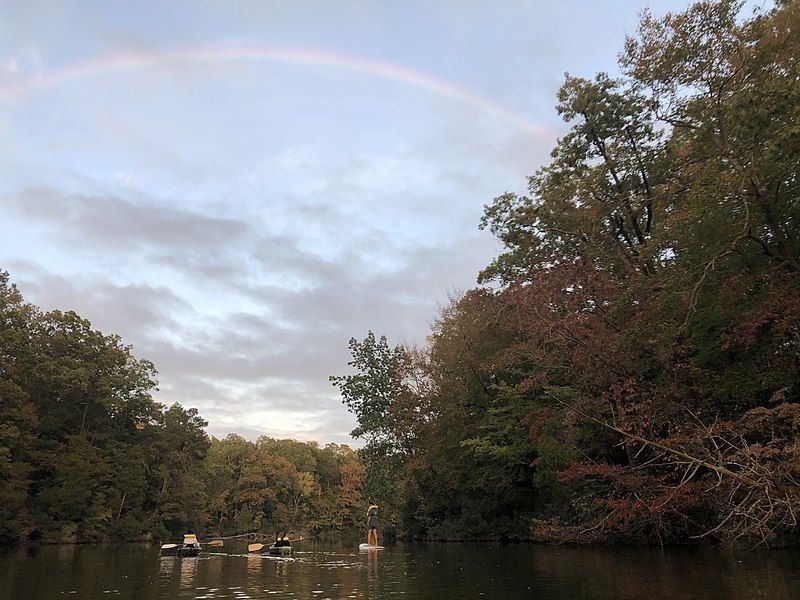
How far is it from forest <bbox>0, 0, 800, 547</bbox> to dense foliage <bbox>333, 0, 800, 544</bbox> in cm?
11

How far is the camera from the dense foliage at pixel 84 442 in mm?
52562

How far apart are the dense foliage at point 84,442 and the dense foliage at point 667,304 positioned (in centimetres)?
3845

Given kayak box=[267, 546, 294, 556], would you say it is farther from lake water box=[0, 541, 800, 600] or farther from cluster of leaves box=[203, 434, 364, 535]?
cluster of leaves box=[203, 434, 364, 535]

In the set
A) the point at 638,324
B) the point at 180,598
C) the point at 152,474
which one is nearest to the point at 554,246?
the point at 638,324

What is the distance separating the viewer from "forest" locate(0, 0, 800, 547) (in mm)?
18672

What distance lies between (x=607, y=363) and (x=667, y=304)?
15.1 feet

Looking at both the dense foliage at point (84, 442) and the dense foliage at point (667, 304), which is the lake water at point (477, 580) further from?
the dense foliage at point (84, 442)

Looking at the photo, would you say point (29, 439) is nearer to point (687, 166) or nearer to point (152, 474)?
point (152, 474)

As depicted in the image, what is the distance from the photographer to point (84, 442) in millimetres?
59938

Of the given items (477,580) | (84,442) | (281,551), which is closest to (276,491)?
(84,442)

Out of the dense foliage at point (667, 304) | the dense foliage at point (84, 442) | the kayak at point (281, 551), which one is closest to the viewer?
the dense foliage at point (667, 304)

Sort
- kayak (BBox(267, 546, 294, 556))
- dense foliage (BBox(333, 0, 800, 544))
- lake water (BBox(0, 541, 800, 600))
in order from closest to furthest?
lake water (BBox(0, 541, 800, 600)) → dense foliage (BBox(333, 0, 800, 544)) → kayak (BBox(267, 546, 294, 556))

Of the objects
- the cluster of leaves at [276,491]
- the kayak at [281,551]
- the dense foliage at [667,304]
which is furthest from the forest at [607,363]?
the cluster of leaves at [276,491]

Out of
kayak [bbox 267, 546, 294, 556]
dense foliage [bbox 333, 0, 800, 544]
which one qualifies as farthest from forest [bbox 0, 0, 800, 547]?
kayak [bbox 267, 546, 294, 556]
